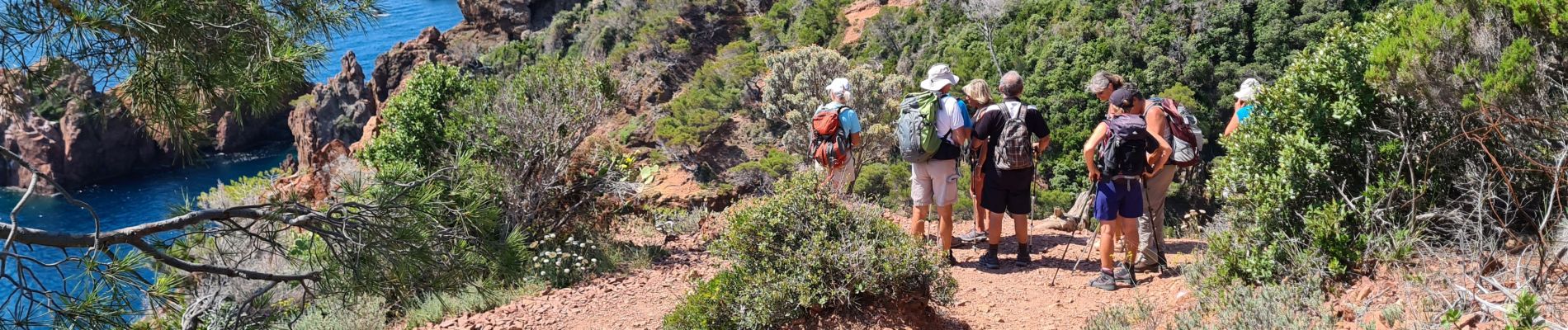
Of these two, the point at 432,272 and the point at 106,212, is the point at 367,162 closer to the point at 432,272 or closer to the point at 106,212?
the point at 432,272

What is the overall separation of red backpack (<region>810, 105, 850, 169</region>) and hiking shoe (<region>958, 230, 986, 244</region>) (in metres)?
1.01

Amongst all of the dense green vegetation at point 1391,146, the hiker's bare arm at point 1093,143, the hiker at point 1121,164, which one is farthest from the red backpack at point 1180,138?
the hiker's bare arm at point 1093,143

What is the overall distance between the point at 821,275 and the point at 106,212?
38513mm

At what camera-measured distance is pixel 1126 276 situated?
499 cm

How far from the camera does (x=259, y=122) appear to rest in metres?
45.0

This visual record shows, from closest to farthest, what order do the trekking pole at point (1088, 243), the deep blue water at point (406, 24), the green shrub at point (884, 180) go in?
the trekking pole at point (1088, 243), the green shrub at point (884, 180), the deep blue water at point (406, 24)

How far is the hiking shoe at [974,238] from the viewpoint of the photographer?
6094 mm

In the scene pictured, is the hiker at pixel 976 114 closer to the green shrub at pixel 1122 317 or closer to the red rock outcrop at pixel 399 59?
the green shrub at pixel 1122 317

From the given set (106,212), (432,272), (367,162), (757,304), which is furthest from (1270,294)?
(106,212)

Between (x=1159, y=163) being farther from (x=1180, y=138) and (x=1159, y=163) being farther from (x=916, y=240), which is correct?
(x=916, y=240)

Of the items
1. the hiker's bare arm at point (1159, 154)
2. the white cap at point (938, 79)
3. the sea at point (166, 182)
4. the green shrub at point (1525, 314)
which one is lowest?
the sea at point (166, 182)

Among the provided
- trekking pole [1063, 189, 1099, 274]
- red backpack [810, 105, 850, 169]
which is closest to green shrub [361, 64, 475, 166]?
red backpack [810, 105, 850, 169]

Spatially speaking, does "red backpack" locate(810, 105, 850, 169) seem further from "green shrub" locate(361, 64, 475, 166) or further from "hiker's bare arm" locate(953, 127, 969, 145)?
"green shrub" locate(361, 64, 475, 166)

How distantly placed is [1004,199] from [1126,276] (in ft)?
2.33
